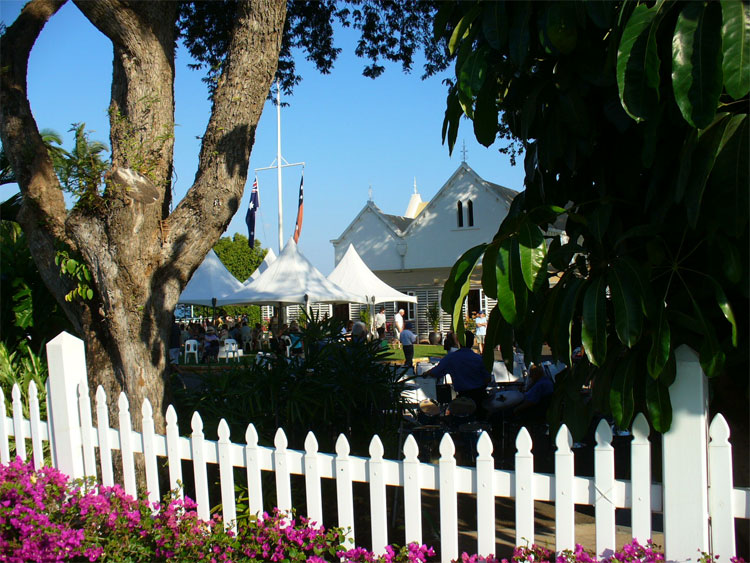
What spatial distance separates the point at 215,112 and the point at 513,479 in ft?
11.6

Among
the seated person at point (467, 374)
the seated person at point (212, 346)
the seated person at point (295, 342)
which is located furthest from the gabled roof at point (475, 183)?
the seated person at point (467, 374)

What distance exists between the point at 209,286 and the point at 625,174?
1558 centimetres

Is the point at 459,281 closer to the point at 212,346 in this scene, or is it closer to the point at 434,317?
the point at 212,346

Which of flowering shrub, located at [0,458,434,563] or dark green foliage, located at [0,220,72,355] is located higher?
dark green foliage, located at [0,220,72,355]

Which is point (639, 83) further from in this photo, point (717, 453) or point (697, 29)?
point (717, 453)

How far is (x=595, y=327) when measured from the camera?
253cm

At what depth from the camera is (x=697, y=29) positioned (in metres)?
2.16

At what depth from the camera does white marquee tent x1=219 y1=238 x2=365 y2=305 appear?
A: 14734mm

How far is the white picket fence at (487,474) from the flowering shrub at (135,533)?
91 mm

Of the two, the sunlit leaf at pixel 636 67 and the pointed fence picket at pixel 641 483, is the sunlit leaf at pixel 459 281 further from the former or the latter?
the pointed fence picket at pixel 641 483

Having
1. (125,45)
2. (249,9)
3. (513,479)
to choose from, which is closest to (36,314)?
(125,45)

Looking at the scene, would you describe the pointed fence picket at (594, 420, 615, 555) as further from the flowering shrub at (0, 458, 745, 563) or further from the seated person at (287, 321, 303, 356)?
the seated person at (287, 321, 303, 356)

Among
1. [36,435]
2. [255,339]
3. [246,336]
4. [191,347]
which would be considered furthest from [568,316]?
[246,336]

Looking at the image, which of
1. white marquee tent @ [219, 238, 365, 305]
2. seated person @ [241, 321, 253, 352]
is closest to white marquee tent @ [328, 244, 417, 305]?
white marquee tent @ [219, 238, 365, 305]
